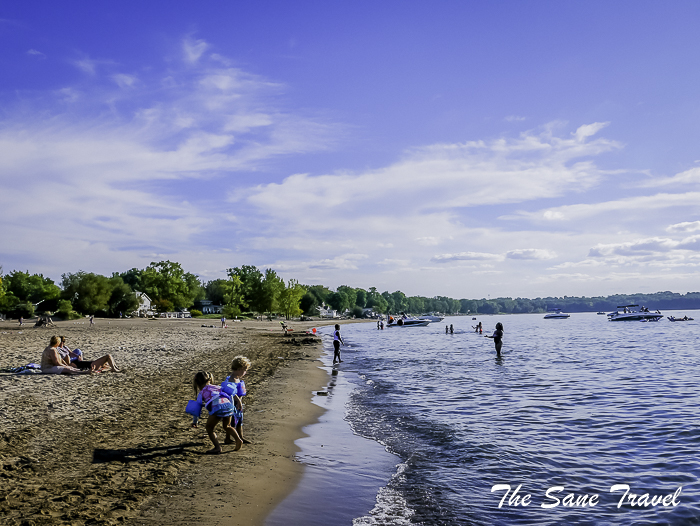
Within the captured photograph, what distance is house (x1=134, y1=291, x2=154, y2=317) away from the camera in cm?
10625

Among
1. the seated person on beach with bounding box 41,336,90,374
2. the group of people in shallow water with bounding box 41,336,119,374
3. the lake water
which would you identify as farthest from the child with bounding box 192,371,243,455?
the seated person on beach with bounding box 41,336,90,374

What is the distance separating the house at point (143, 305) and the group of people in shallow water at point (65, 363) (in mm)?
94579

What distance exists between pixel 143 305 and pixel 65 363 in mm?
106887

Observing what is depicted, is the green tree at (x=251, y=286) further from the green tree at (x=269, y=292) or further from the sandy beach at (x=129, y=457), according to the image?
the sandy beach at (x=129, y=457)

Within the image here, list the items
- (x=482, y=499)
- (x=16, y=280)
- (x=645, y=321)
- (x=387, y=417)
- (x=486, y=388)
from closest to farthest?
(x=482, y=499), (x=387, y=417), (x=486, y=388), (x=16, y=280), (x=645, y=321)

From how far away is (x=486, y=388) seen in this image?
59.3 feet

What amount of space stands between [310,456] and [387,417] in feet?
14.6

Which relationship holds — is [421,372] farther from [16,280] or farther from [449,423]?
[16,280]

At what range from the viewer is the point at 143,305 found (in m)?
115

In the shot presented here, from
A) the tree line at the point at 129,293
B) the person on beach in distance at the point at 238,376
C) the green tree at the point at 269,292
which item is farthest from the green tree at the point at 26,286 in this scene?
the person on beach in distance at the point at 238,376

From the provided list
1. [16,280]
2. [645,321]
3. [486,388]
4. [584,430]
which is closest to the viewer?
[584,430]

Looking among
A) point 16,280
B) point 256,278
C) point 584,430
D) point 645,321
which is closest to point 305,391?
point 584,430

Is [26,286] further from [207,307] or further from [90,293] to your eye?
[207,307]

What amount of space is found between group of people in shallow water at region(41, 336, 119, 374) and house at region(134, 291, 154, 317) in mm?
94579
